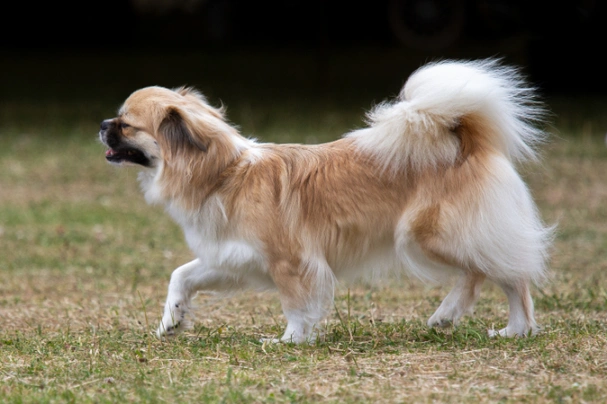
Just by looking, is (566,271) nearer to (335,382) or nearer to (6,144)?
(335,382)

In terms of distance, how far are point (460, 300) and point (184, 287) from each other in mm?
1522

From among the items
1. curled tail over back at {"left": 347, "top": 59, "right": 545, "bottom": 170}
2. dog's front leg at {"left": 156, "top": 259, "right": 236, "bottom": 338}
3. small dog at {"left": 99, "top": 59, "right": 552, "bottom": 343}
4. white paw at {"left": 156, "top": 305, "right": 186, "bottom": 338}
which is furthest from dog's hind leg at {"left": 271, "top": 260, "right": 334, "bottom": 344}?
curled tail over back at {"left": 347, "top": 59, "right": 545, "bottom": 170}

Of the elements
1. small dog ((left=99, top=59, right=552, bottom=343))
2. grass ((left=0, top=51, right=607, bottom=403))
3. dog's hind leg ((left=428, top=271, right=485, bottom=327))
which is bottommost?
grass ((left=0, top=51, right=607, bottom=403))

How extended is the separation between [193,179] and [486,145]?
1568mm

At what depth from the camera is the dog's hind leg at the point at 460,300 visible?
530 centimetres

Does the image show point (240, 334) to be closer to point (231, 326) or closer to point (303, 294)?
point (231, 326)

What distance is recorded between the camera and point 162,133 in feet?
17.1

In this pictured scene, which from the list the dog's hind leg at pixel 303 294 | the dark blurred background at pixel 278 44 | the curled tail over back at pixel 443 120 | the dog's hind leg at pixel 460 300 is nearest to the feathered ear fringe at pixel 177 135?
the dog's hind leg at pixel 303 294

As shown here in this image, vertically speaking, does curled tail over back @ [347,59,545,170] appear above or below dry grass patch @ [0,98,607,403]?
→ above

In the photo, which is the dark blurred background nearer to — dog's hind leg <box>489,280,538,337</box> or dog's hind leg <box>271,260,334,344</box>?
dog's hind leg <box>489,280,538,337</box>

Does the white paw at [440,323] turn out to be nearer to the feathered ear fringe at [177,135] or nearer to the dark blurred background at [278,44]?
the feathered ear fringe at [177,135]

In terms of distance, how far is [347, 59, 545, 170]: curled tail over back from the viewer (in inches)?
199

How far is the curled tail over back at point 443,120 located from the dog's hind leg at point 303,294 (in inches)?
26.9

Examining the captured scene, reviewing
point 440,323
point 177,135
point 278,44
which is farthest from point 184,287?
point 278,44
